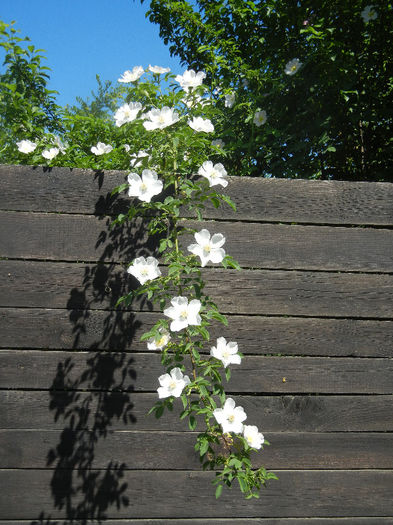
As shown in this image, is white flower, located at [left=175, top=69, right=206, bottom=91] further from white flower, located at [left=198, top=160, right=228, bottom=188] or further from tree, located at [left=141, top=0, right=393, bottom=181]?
tree, located at [left=141, top=0, right=393, bottom=181]

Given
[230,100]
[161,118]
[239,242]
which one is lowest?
[239,242]

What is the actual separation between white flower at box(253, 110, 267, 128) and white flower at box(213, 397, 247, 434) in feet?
4.93

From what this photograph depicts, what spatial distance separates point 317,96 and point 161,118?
128 centimetres

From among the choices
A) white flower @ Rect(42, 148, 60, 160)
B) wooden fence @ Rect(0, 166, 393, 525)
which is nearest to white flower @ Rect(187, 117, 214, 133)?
wooden fence @ Rect(0, 166, 393, 525)

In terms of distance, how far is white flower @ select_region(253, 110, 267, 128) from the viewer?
230cm

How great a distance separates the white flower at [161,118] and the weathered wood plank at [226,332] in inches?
27.1

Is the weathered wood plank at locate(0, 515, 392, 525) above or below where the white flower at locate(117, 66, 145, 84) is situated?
below

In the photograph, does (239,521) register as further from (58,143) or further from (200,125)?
(58,143)

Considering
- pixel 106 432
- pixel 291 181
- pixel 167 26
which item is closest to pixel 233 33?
pixel 167 26

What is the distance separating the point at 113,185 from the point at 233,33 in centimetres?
214

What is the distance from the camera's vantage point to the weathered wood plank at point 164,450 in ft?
5.19

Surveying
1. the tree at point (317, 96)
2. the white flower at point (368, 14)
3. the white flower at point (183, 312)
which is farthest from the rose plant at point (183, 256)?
the white flower at point (368, 14)

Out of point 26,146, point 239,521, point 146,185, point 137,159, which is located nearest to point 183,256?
point 146,185

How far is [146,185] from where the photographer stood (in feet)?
4.93
